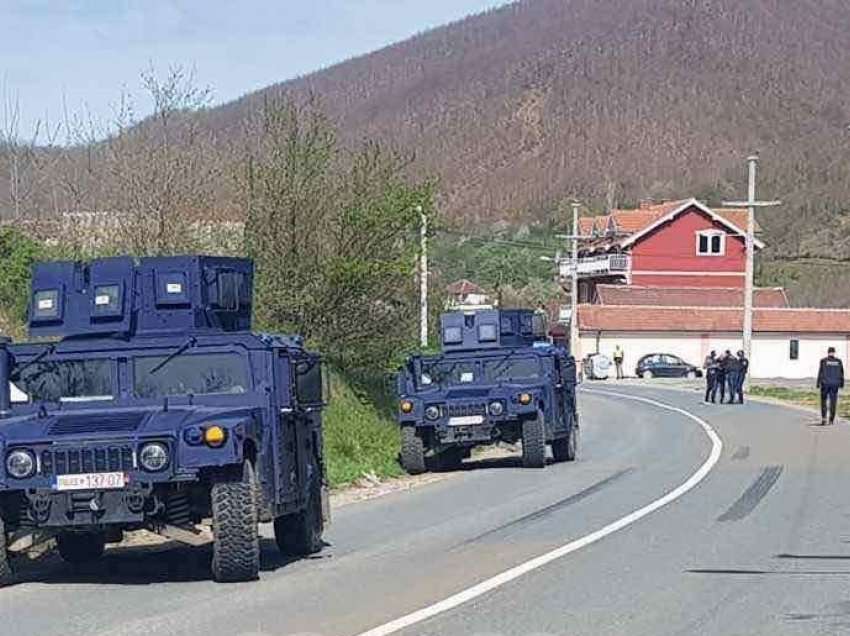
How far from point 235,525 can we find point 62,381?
2490 mm

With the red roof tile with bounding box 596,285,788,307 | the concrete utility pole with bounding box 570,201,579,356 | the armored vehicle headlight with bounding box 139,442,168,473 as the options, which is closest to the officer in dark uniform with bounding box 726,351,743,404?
the concrete utility pole with bounding box 570,201,579,356

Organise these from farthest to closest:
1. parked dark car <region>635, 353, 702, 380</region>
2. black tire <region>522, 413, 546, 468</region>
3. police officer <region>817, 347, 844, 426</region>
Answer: parked dark car <region>635, 353, 702, 380</region> < police officer <region>817, 347, 844, 426</region> < black tire <region>522, 413, 546, 468</region>

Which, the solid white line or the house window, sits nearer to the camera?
the solid white line

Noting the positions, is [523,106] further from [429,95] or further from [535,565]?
[535,565]

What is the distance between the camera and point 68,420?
11.9m

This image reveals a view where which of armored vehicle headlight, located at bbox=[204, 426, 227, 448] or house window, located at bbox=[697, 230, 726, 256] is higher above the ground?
house window, located at bbox=[697, 230, 726, 256]

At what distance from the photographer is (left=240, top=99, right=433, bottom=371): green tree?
2742cm

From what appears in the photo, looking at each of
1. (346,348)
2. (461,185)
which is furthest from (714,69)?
(346,348)

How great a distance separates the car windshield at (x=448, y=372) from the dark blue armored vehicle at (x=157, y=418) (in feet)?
34.4

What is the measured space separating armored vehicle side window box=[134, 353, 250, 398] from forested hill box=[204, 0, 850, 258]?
103 m

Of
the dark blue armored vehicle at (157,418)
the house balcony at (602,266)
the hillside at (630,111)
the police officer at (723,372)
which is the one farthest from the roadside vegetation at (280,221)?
the hillside at (630,111)

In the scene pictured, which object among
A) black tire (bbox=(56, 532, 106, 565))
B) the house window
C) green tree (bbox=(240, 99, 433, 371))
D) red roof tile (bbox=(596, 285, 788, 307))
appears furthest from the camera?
the house window

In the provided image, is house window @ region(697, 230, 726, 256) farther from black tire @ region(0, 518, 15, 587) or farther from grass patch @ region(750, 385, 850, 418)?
black tire @ region(0, 518, 15, 587)

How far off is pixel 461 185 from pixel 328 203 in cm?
11572
